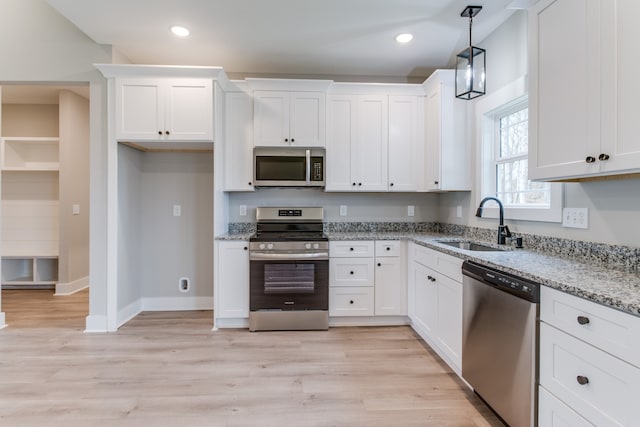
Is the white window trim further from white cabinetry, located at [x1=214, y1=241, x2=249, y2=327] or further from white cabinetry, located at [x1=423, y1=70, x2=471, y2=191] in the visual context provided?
white cabinetry, located at [x1=214, y1=241, x2=249, y2=327]

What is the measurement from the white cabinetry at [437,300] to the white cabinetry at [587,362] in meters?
0.73

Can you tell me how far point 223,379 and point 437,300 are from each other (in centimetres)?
166

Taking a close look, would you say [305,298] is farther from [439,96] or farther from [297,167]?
[439,96]

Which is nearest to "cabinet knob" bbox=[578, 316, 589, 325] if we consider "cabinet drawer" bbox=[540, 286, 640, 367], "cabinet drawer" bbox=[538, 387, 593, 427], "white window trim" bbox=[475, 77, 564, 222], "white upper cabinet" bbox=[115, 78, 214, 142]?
"cabinet drawer" bbox=[540, 286, 640, 367]

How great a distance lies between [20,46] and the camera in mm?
2920

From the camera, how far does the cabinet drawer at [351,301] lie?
3.06 meters

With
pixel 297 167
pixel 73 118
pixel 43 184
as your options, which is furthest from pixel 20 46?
pixel 297 167

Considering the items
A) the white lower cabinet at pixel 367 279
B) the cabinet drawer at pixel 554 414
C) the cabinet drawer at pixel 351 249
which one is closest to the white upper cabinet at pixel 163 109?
the cabinet drawer at pixel 351 249

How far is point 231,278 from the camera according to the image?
2996mm

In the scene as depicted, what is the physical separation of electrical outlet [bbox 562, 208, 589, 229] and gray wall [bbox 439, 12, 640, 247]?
0.03 m

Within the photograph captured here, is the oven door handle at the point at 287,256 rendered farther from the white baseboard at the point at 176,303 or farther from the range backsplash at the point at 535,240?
the white baseboard at the point at 176,303

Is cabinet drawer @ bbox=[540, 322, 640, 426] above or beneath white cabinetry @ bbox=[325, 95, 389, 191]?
beneath

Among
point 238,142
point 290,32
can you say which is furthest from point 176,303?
point 290,32

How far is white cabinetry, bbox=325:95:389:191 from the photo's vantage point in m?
3.29
